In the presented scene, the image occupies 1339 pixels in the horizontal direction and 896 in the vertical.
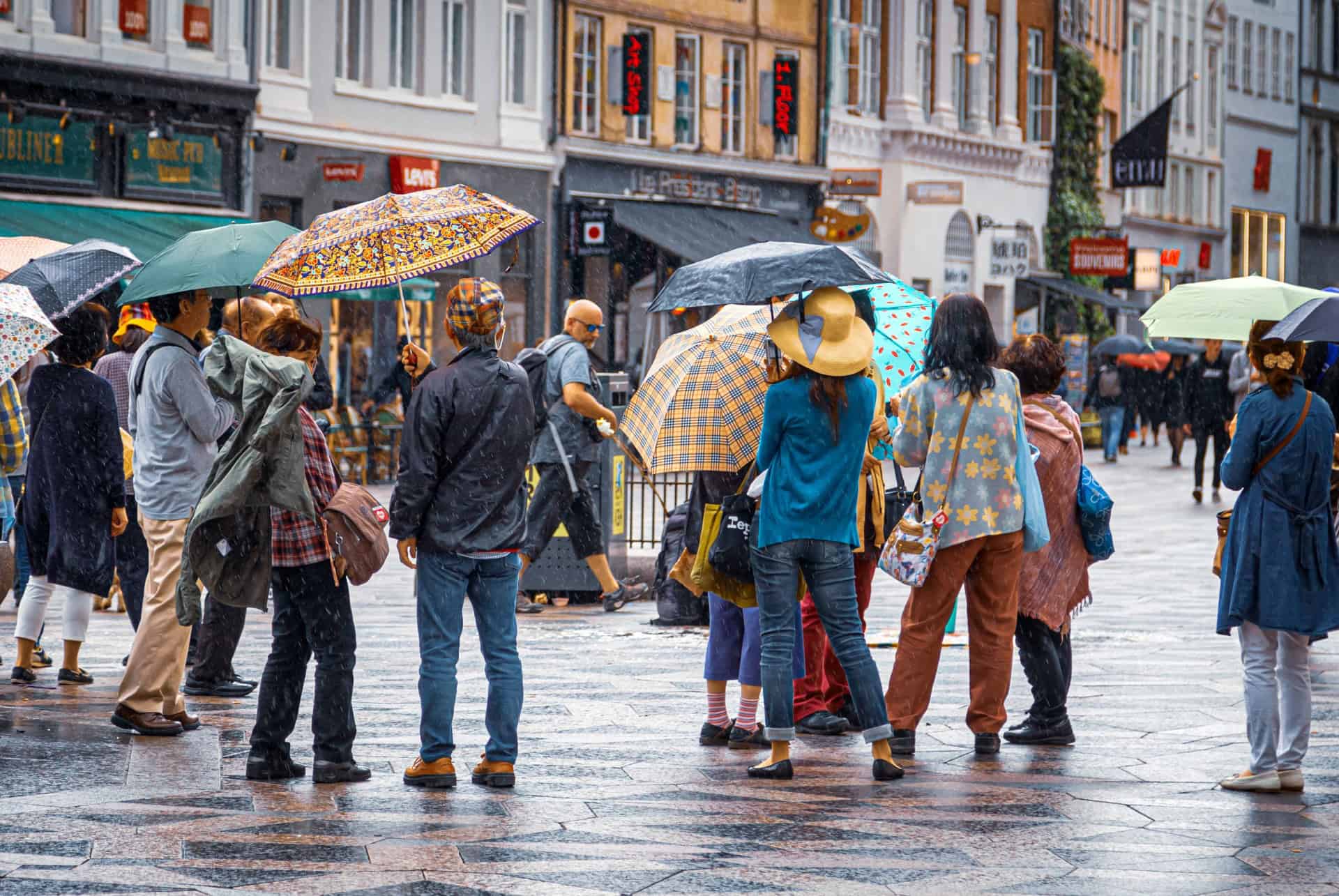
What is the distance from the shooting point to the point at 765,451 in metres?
8.10

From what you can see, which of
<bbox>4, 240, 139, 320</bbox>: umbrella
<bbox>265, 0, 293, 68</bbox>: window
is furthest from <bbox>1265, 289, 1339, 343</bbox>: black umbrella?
<bbox>265, 0, 293, 68</bbox>: window

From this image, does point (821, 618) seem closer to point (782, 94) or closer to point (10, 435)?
point (10, 435)

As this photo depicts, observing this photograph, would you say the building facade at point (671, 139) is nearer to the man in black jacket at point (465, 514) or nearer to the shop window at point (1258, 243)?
the man in black jacket at point (465, 514)

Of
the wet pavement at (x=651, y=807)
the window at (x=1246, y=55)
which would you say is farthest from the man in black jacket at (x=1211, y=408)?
the window at (x=1246, y=55)

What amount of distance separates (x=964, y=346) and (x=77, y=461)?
13.6ft

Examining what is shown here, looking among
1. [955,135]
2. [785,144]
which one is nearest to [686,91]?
[785,144]

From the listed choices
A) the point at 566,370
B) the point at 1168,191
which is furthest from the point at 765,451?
the point at 1168,191

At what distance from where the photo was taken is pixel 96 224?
24.8 metres

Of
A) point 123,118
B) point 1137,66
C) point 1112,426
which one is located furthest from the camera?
point 1137,66

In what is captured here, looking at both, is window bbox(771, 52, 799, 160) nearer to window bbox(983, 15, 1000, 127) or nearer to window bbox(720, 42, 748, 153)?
window bbox(720, 42, 748, 153)

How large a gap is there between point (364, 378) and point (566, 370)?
15611mm

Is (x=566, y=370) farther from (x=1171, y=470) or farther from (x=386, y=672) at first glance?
(x=1171, y=470)

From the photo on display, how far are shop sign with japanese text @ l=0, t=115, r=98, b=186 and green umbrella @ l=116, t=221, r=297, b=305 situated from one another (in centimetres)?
1598

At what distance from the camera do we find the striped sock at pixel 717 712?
9.03 meters
